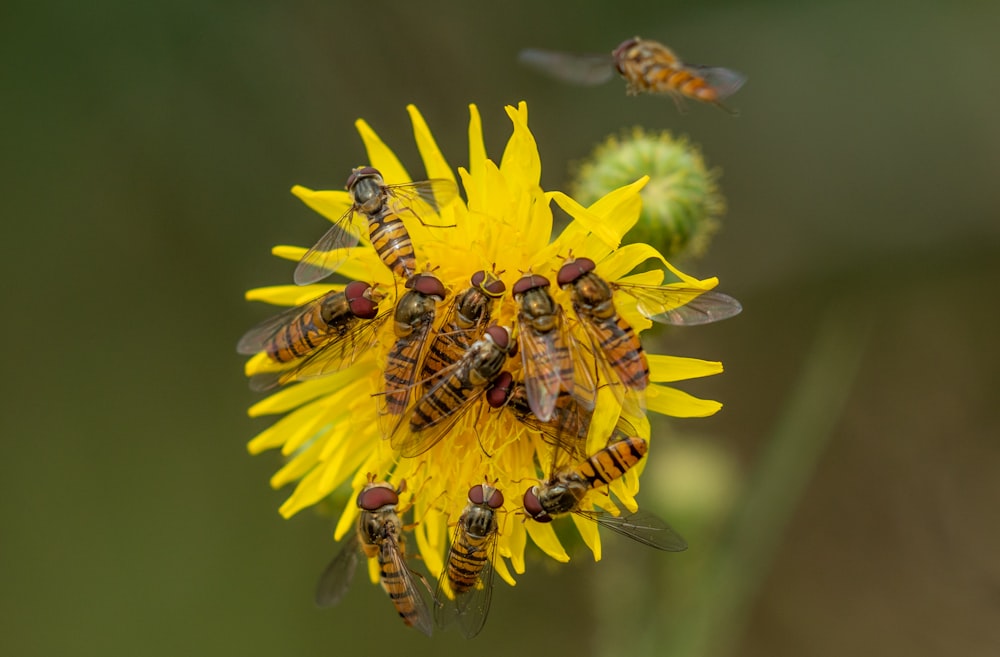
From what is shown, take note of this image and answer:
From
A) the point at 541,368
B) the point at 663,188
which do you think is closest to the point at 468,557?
the point at 541,368

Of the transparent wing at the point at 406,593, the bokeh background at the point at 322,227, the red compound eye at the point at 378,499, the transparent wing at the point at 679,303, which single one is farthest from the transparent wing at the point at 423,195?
the bokeh background at the point at 322,227

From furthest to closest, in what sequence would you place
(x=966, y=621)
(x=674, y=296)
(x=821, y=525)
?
1. (x=821, y=525)
2. (x=966, y=621)
3. (x=674, y=296)

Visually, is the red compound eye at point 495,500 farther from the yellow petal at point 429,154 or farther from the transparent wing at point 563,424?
the yellow petal at point 429,154

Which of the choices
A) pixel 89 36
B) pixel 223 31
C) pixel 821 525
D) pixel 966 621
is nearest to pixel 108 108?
pixel 89 36

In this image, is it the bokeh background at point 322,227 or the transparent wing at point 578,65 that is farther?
the bokeh background at point 322,227

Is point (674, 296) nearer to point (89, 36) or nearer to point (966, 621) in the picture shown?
point (966, 621)

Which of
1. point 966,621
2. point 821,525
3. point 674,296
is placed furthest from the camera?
point 821,525

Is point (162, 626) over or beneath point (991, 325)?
beneath
